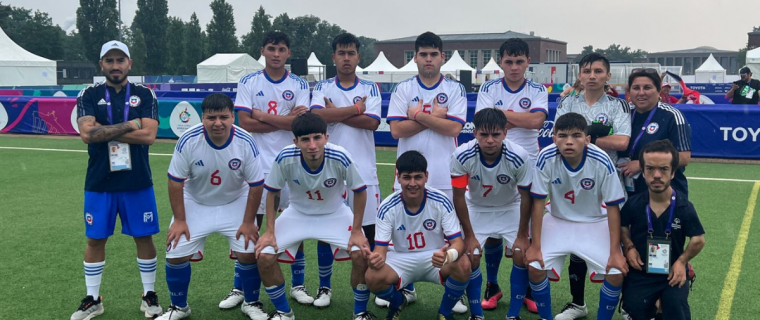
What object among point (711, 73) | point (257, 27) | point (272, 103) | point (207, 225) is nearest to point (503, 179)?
point (272, 103)

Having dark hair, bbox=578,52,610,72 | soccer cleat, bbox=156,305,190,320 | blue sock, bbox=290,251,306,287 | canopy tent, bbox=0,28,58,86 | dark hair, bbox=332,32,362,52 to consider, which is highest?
canopy tent, bbox=0,28,58,86

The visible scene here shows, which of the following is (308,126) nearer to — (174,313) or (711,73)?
(174,313)

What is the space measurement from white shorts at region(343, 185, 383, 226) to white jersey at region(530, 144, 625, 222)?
148 cm

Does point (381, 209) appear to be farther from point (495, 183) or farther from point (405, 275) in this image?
point (495, 183)

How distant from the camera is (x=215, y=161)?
5.05 m

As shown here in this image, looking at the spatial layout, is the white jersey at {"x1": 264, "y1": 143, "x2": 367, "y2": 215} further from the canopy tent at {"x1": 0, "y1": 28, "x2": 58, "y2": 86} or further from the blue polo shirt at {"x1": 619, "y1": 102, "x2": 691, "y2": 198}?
the canopy tent at {"x1": 0, "y1": 28, "x2": 58, "y2": 86}

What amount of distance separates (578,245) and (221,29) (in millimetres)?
66575

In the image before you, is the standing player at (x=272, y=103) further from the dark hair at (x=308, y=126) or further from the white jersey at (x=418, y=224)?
the white jersey at (x=418, y=224)

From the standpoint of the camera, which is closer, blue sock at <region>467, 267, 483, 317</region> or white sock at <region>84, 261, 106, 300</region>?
blue sock at <region>467, 267, 483, 317</region>

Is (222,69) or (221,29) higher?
(221,29)

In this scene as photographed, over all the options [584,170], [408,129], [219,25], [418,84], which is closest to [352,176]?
[408,129]

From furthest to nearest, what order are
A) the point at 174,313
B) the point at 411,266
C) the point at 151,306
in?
the point at 151,306 < the point at 174,313 < the point at 411,266

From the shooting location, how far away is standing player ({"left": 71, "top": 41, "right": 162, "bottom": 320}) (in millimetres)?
5102

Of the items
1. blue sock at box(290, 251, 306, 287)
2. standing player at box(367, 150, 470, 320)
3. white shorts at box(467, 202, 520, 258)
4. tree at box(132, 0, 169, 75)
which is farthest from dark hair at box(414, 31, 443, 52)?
tree at box(132, 0, 169, 75)
